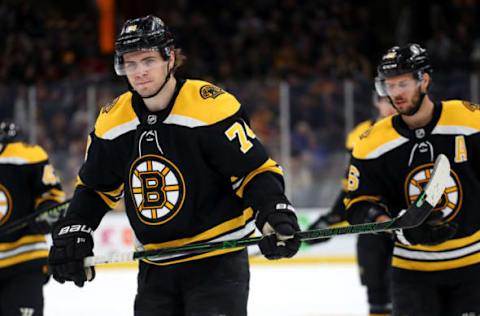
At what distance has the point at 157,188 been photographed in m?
2.50

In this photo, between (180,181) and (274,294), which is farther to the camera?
(274,294)

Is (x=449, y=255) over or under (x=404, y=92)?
under

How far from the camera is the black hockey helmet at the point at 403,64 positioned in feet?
9.85

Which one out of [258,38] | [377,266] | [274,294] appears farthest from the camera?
[258,38]

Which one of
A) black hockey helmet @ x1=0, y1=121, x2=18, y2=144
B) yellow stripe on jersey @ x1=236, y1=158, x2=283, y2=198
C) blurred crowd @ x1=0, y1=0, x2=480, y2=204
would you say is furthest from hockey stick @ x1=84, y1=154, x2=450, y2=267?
blurred crowd @ x1=0, y1=0, x2=480, y2=204

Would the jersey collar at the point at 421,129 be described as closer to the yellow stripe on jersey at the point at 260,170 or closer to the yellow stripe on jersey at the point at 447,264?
the yellow stripe on jersey at the point at 447,264

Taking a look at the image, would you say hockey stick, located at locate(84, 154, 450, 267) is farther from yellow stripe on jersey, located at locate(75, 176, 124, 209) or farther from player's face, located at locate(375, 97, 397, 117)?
player's face, located at locate(375, 97, 397, 117)

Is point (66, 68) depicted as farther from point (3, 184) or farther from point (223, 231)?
point (223, 231)

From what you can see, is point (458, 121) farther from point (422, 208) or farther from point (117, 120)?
point (117, 120)

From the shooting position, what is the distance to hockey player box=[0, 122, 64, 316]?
3.59 meters

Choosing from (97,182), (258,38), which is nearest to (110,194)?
(97,182)

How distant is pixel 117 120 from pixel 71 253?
1.25 feet

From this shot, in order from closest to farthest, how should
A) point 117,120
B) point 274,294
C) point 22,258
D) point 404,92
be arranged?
point 117,120, point 404,92, point 22,258, point 274,294

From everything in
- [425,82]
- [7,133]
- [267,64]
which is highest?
[267,64]
